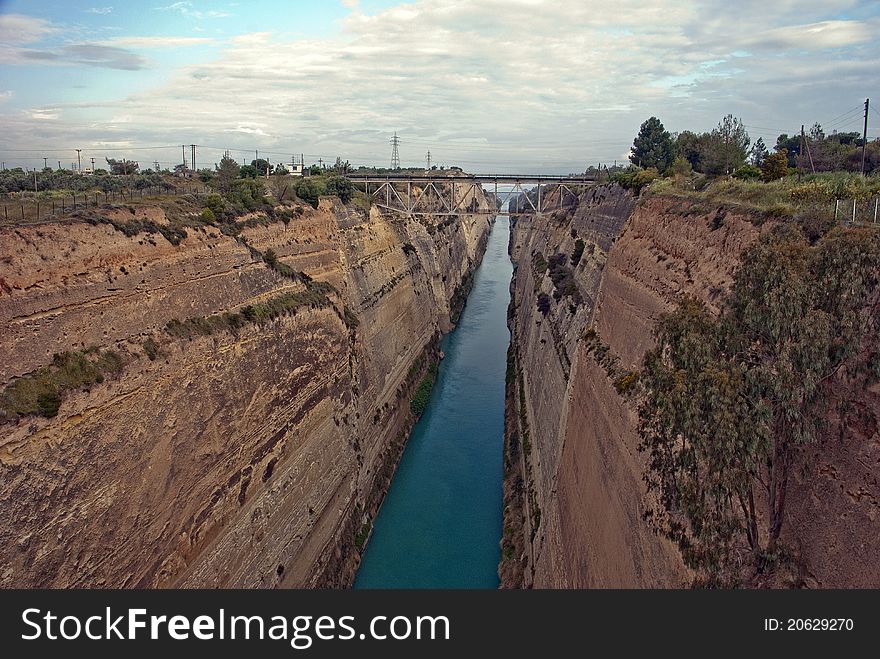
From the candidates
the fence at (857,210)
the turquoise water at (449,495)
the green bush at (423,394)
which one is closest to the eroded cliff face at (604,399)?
the turquoise water at (449,495)

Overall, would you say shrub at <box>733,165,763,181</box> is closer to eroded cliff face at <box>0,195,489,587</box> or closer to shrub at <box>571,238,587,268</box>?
shrub at <box>571,238,587,268</box>

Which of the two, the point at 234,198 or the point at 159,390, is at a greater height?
the point at 234,198

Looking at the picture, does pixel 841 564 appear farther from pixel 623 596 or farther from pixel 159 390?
pixel 159 390

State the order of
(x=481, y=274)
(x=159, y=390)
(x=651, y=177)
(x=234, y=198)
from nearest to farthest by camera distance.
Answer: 1. (x=159, y=390)
2. (x=234, y=198)
3. (x=651, y=177)
4. (x=481, y=274)

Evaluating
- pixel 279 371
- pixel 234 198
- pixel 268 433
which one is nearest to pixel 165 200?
pixel 234 198

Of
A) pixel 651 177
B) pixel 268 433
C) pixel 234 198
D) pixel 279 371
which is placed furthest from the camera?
pixel 651 177

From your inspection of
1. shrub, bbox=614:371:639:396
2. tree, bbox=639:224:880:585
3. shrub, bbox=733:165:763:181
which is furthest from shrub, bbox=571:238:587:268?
tree, bbox=639:224:880:585

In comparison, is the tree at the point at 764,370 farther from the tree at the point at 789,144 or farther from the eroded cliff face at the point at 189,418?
the tree at the point at 789,144
